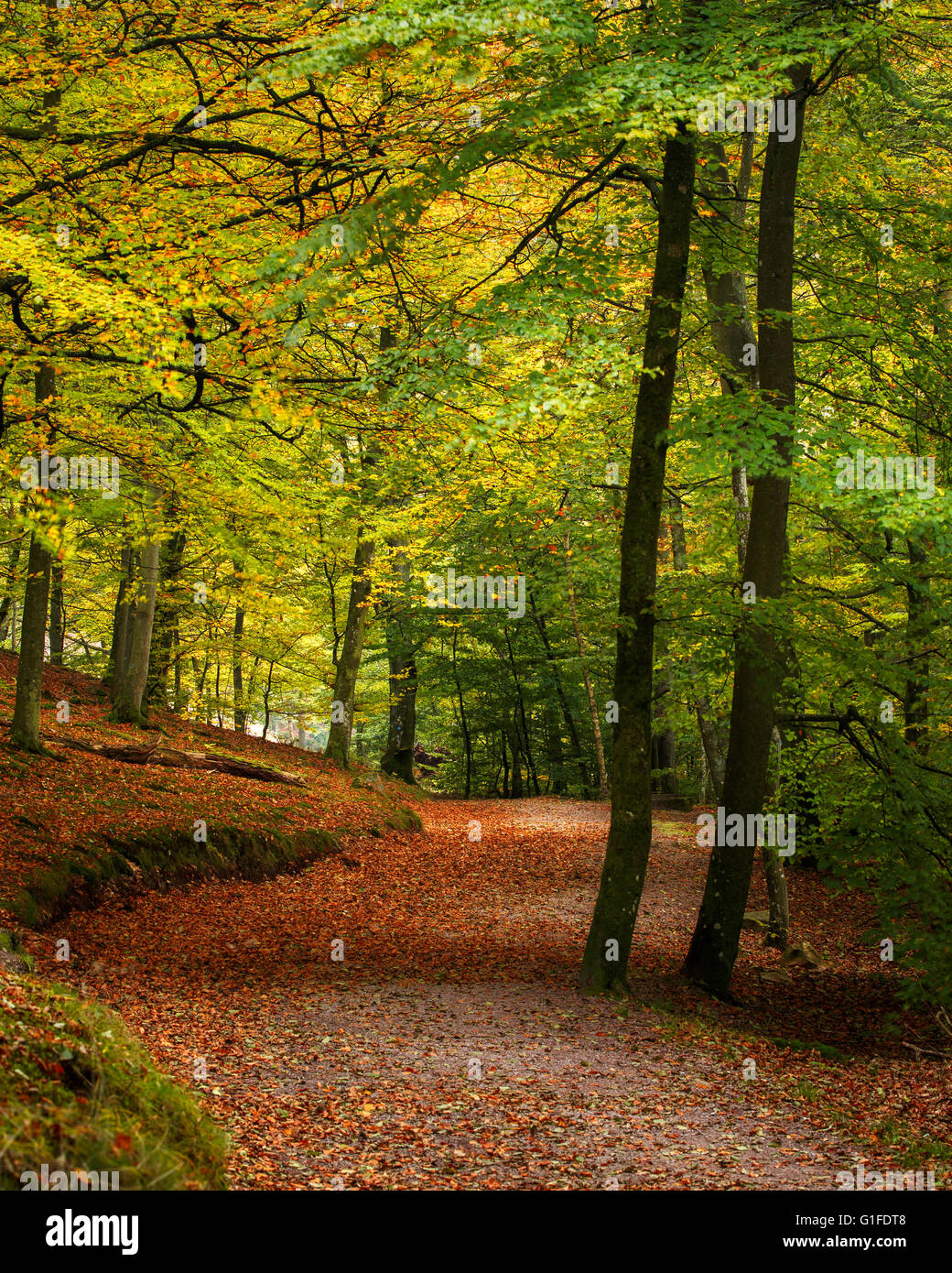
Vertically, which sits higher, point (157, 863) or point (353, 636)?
point (353, 636)

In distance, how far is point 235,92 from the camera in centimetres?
768

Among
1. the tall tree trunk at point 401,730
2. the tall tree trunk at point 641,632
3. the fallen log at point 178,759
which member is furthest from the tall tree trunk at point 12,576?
the tall tree trunk at point 641,632

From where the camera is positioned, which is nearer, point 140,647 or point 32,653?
point 32,653

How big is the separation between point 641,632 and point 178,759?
9.23 meters

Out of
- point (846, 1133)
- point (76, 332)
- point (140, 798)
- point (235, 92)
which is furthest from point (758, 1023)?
point (235, 92)

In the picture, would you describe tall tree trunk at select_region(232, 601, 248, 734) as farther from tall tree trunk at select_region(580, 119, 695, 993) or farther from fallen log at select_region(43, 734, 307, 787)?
tall tree trunk at select_region(580, 119, 695, 993)

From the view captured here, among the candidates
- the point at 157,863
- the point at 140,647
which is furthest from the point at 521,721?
the point at 157,863

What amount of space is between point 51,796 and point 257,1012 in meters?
4.85

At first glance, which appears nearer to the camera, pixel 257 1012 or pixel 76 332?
pixel 257 1012

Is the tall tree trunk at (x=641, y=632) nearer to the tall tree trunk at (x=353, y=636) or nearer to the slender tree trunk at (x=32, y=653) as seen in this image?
the slender tree trunk at (x=32, y=653)

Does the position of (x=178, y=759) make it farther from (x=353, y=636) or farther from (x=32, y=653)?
(x=353, y=636)

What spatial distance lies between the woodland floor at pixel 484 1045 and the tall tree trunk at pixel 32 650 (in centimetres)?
313

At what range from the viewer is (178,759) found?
14.5m
